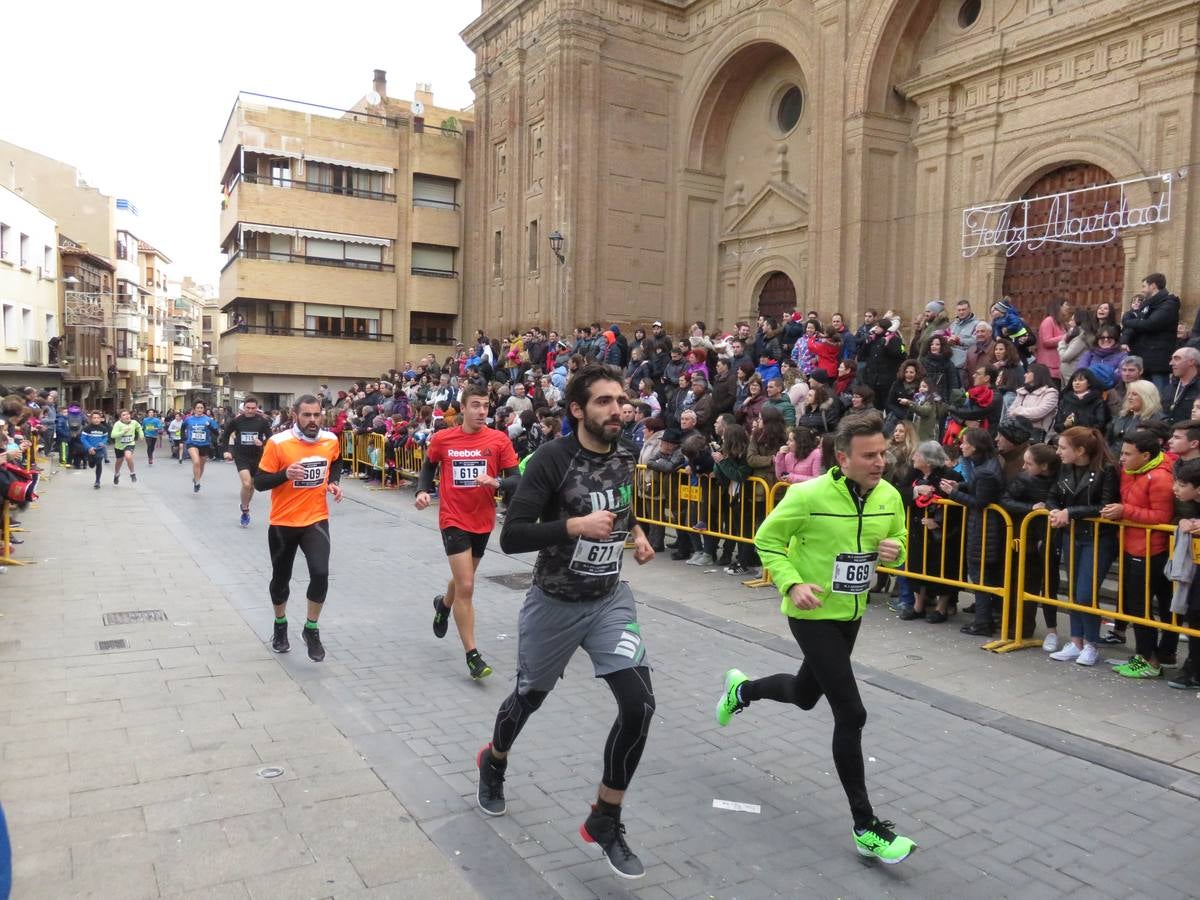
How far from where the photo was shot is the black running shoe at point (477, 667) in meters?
6.38

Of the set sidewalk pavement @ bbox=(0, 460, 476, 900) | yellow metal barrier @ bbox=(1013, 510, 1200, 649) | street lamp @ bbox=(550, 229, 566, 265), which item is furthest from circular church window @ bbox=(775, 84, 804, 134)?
sidewalk pavement @ bbox=(0, 460, 476, 900)

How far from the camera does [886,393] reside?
12711mm

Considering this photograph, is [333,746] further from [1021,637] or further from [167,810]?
[1021,637]

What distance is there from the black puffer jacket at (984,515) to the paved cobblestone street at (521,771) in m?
0.78

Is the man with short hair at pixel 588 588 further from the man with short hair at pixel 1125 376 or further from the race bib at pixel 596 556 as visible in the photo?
the man with short hair at pixel 1125 376

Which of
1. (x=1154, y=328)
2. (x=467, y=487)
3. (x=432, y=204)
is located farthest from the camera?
(x=432, y=204)

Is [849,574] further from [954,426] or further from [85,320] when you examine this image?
[85,320]

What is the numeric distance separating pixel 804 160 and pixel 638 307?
619 centimetres

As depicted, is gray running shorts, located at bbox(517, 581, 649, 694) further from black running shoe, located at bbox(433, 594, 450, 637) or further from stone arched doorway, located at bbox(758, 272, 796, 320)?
stone arched doorway, located at bbox(758, 272, 796, 320)

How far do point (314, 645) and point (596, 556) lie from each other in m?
3.61

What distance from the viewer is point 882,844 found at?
12.8ft

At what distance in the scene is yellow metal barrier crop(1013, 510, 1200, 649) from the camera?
21.5 ft

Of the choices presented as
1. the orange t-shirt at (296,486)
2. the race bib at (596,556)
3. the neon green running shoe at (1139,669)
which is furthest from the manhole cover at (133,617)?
the neon green running shoe at (1139,669)

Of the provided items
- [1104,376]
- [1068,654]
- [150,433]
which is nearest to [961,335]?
[1104,376]
